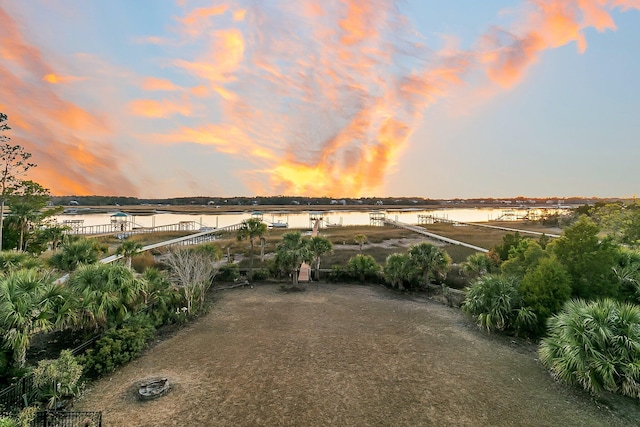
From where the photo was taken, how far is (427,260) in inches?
813

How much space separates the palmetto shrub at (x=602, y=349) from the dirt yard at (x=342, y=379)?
2.22 feet

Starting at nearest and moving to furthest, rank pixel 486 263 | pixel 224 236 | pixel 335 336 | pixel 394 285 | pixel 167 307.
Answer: pixel 335 336 → pixel 167 307 → pixel 486 263 → pixel 394 285 → pixel 224 236

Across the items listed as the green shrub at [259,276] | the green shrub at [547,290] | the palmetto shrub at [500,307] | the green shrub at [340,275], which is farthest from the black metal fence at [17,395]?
the green shrub at [340,275]

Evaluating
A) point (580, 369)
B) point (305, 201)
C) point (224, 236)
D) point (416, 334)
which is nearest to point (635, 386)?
point (580, 369)

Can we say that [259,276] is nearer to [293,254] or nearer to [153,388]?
[293,254]

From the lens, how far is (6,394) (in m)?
7.68

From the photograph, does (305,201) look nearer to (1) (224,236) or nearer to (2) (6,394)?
(1) (224,236)

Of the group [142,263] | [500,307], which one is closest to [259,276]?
[142,263]

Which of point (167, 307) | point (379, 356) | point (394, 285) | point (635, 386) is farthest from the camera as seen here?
point (394, 285)

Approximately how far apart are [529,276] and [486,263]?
271 inches

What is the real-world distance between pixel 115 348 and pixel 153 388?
288 centimetres

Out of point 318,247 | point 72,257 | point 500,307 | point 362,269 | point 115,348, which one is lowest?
point 115,348

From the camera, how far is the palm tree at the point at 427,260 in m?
20.6

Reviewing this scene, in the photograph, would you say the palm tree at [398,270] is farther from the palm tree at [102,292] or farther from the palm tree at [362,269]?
the palm tree at [102,292]
